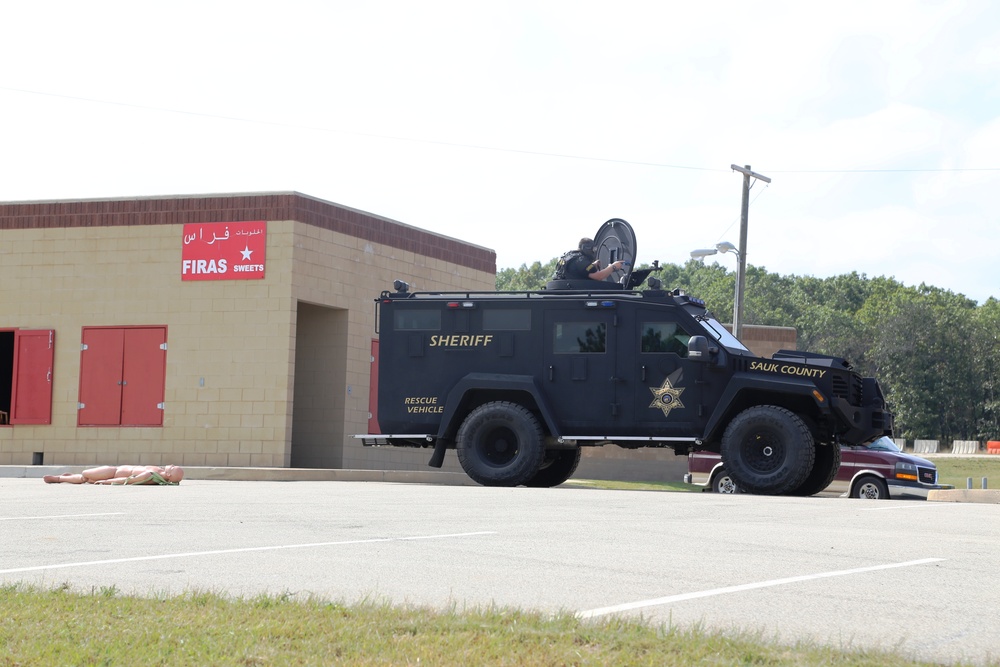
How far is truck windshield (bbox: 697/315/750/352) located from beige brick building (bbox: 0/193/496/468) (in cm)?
1009

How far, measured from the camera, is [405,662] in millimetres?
5164

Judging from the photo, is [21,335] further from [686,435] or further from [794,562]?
[794,562]

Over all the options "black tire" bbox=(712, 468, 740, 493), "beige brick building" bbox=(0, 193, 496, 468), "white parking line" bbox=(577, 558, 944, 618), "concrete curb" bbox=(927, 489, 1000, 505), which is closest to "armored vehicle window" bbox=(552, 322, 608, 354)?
"concrete curb" bbox=(927, 489, 1000, 505)

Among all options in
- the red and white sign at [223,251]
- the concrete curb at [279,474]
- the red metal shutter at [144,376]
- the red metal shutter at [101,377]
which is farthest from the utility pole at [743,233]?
the red metal shutter at [101,377]

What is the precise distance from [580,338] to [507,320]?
1.01 metres

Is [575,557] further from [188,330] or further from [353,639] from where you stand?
[188,330]

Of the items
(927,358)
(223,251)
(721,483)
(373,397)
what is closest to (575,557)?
(721,483)

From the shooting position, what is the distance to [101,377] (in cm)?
2598

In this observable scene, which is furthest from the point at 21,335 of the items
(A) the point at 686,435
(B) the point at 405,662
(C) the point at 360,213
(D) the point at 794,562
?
(B) the point at 405,662

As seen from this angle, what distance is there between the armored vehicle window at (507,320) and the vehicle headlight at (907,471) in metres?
9.69

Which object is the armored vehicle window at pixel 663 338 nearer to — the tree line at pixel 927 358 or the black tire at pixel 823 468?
the black tire at pixel 823 468

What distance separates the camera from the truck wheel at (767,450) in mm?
15625

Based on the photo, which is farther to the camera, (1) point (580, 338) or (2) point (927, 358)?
(2) point (927, 358)

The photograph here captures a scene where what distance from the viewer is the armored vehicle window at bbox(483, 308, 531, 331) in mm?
17375
